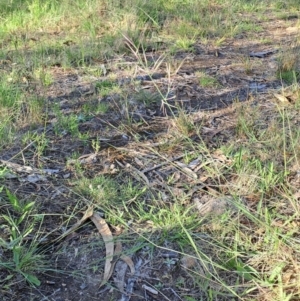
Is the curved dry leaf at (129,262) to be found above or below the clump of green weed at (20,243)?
below

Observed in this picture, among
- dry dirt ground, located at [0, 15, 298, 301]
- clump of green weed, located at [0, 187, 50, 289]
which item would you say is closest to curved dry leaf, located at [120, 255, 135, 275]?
dry dirt ground, located at [0, 15, 298, 301]

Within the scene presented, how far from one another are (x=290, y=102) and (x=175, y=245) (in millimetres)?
1608

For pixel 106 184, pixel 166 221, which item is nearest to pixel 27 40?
pixel 106 184

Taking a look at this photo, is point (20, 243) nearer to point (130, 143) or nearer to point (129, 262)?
point (129, 262)

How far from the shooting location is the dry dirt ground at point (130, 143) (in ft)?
6.29

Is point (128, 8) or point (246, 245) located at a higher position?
point (128, 8)

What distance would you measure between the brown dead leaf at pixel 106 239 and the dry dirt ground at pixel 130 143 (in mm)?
23

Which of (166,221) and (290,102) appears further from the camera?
(290,102)

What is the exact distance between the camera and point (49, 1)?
15.9ft

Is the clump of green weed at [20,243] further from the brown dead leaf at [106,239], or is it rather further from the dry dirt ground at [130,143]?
the brown dead leaf at [106,239]

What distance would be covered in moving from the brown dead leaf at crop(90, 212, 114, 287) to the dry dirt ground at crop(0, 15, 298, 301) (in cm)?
2

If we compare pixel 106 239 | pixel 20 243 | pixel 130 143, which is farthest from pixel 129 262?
pixel 130 143

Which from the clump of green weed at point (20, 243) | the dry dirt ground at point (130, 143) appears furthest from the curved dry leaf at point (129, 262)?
the clump of green weed at point (20, 243)

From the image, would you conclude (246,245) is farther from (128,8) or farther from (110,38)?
(128,8)
